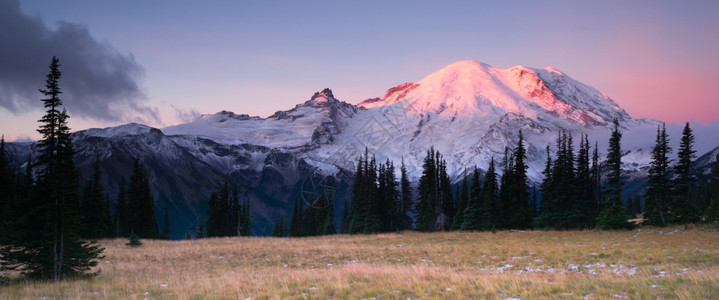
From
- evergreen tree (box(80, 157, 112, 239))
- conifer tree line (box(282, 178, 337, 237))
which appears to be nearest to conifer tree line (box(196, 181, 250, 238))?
conifer tree line (box(282, 178, 337, 237))

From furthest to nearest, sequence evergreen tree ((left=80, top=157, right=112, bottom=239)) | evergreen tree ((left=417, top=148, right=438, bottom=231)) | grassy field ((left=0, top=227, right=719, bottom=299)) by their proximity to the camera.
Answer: evergreen tree ((left=417, top=148, right=438, bottom=231)) < evergreen tree ((left=80, top=157, right=112, bottom=239)) < grassy field ((left=0, top=227, right=719, bottom=299))

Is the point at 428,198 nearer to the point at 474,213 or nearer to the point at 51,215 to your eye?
the point at 474,213

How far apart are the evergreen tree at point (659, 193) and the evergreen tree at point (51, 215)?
178ft

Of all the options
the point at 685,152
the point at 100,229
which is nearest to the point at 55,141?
the point at 100,229

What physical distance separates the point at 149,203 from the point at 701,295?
266ft

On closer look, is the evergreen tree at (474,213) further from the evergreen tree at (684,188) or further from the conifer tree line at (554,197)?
the evergreen tree at (684,188)

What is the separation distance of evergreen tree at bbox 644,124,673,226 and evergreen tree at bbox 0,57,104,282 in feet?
178

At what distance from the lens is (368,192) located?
7281 cm

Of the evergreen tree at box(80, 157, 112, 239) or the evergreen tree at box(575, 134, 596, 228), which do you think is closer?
the evergreen tree at box(575, 134, 596, 228)

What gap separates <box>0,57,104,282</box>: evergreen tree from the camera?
1873cm

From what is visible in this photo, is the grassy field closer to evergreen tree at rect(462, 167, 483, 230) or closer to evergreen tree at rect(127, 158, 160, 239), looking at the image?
evergreen tree at rect(462, 167, 483, 230)

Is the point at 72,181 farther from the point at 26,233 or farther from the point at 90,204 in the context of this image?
the point at 90,204

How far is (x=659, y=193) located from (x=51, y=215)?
58.2 m

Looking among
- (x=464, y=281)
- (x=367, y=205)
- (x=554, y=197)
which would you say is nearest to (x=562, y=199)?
(x=554, y=197)
